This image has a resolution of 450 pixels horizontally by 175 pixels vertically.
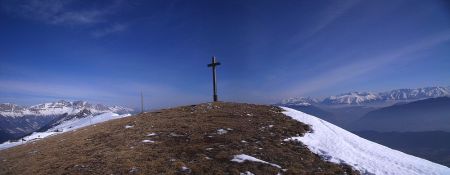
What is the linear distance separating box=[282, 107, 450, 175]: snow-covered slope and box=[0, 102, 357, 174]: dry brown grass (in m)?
0.93

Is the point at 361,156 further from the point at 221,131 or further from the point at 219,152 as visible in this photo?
the point at 219,152

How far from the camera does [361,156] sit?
1877 centimetres

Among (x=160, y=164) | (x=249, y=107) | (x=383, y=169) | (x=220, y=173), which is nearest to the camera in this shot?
(x=220, y=173)

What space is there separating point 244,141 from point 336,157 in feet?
17.3

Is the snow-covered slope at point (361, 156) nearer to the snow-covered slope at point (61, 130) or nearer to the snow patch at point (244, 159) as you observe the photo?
the snow patch at point (244, 159)

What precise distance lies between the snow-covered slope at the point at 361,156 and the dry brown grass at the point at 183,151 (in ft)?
3.05

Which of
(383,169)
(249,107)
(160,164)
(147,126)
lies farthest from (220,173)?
(249,107)

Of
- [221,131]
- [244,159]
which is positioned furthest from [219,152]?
[221,131]

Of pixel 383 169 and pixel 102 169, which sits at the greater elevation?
pixel 102 169

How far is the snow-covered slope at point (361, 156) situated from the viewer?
17.1 metres

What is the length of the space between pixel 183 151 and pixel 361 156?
10710 mm

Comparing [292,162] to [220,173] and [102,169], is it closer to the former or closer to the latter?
[220,173]

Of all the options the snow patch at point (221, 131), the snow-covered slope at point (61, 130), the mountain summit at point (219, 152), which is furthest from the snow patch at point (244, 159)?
the snow-covered slope at point (61, 130)

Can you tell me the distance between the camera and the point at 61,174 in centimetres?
1400
